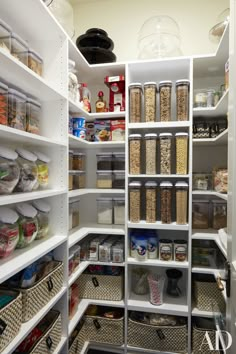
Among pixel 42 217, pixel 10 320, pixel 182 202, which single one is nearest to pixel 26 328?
pixel 10 320

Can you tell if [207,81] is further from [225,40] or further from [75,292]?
[75,292]

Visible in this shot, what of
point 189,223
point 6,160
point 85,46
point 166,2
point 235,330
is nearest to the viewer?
point 235,330

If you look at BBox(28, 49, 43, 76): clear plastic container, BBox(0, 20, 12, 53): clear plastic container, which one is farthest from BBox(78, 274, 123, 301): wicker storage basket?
BBox(0, 20, 12, 53): clear plastic container

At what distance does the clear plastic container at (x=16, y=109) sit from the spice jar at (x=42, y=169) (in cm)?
20

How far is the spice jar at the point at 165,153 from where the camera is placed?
1.82 m

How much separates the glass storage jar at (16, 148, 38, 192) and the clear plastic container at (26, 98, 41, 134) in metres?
0.15

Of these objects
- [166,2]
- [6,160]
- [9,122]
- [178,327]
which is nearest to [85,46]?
[166,2]

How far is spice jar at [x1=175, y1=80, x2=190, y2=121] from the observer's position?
5.84ft

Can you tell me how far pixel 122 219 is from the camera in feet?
6.86

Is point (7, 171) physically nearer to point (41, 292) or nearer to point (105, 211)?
point (41, 292)

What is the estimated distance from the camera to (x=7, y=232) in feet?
3.62

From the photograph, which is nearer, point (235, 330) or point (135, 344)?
point (235, 330)

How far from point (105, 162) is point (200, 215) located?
Answer: 889 mm

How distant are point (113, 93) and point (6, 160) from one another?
3.94 feet
